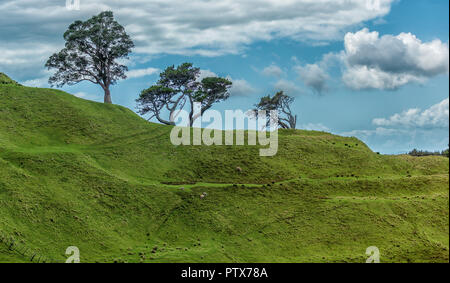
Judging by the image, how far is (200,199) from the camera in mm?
46438

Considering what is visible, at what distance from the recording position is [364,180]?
2062 inches

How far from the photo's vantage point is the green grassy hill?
3931cm

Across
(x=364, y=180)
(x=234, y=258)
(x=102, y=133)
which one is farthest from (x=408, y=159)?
(x=102, y=133)

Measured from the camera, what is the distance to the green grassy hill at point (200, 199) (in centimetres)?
3931
